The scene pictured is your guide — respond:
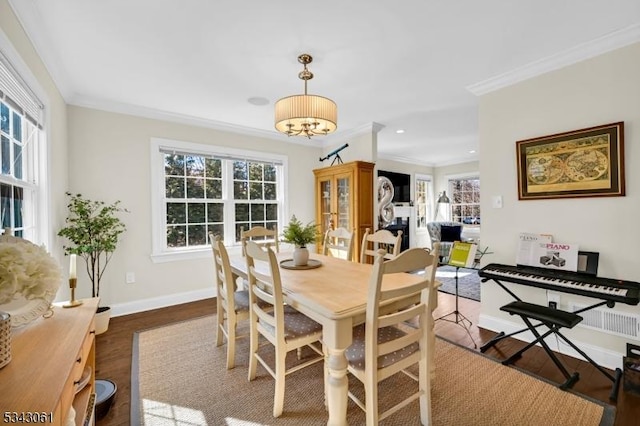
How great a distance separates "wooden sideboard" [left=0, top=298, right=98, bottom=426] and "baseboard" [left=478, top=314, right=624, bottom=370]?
3076 millimetres

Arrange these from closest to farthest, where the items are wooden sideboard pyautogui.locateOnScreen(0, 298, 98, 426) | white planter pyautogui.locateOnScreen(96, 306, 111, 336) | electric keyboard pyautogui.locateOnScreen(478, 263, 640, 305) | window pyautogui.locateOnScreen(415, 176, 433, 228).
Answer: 1. wooden sideboard pyautogui.locateOnScreen(0, 298, 98, 426)
2. electric keyboard pyautogui.locateOnScreen(478, 263, 640, 305)
3. white planter pyautogui.locateOnScreen(96, 306, 111, 336)
4. window pyautogui.locateOnScreen(415, 176, 433, 228)

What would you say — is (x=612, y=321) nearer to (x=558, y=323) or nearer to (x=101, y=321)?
(x=558, y=323)

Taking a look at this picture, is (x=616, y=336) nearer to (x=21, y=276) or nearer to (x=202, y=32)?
(x=21, y=276)

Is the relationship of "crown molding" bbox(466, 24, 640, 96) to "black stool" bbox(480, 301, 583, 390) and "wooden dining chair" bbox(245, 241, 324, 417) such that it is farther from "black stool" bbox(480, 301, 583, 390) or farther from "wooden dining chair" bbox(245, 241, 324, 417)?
"wooden dining chair" bbox(245, 241, 324, 417)

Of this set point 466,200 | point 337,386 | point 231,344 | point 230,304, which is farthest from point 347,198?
point 466,200

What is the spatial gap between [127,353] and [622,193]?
13.1ft

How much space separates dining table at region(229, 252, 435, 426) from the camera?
54.9 inches

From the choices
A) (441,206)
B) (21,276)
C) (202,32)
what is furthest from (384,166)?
(21,276)

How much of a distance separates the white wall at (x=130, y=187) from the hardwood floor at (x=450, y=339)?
25cm

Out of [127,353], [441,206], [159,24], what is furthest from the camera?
[441,206]

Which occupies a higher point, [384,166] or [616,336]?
[384,166]

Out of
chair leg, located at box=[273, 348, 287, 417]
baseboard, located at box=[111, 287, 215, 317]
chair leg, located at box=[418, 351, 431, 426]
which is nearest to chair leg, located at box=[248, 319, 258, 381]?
chair leg, located at box=[273, 348, 287, 417]

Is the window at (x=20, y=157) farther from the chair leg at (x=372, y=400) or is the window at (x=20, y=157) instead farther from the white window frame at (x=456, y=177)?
the white window frame at (x=456, y=177)

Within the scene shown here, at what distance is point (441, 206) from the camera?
7.48 meters
